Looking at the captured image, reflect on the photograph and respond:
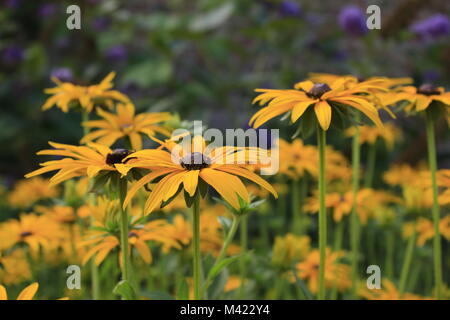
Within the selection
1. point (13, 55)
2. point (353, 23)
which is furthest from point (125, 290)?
point (13, 55)

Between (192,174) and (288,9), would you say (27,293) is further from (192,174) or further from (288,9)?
(288,9)

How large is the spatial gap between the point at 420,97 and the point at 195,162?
392 mm

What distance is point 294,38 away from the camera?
230 cm

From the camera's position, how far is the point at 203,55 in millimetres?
2736

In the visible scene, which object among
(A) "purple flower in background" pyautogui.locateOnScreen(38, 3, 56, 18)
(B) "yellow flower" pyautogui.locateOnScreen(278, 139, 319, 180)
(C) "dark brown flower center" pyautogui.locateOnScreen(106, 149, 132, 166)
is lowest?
(C) "dark brown flower center" pyautogui.locateOnScreen(106, 149, 132, 166)

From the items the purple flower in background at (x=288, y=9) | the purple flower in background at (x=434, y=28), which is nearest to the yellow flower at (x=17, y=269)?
the purple flower in background at (x=288, y=9)

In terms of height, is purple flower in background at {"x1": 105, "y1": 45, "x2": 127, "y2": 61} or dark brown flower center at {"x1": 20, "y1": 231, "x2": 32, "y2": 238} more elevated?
purple flower in background at {"x1": 105, "y1": 45, "x2": 127, "y2": 61}

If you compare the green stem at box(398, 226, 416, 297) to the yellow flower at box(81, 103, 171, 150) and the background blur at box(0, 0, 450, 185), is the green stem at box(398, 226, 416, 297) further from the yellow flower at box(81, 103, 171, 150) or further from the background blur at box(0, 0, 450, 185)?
the background blur at box(0, 0, 450, 185)

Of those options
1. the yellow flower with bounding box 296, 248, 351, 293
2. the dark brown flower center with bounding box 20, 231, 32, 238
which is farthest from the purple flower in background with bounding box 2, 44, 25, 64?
the yellow flower with bounding box 296, 248, 351, 293

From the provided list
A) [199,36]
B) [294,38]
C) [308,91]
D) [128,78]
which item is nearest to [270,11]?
[294,38]

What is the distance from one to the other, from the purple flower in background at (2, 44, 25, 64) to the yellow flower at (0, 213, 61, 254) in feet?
6.44

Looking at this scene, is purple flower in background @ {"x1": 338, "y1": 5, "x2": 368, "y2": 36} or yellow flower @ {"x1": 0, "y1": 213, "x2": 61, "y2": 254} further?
purple flower in background @ {"x1": 338, "y1": 5, "x2": 368, "y2": 36}

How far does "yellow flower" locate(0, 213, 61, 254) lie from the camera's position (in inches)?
35.6

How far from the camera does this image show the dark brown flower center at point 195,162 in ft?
1.97
